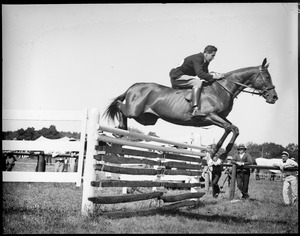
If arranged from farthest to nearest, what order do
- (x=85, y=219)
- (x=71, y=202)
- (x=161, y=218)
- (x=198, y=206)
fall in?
1. (x=198, y=206)
2. (x=71, y=202)
3. (x=161, y=218)
4. (x=85, y=219)

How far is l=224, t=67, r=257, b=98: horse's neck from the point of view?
24.2 ft

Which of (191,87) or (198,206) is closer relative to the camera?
(191,87)

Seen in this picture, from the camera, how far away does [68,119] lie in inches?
215

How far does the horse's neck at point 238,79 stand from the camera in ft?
24.2

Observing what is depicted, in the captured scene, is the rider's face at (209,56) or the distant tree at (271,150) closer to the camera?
the rider's face at (209,56)

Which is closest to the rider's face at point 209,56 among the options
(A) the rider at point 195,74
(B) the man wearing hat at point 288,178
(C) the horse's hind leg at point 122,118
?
(A) the rider at point 195,74

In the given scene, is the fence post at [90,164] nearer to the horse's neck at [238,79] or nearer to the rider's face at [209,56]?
the rider's face at [209,56]

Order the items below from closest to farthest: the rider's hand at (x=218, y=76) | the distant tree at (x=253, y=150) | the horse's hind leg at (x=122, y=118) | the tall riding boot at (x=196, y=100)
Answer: the tall riding boot at (x=196, y=100) → the rider's hand at (x=218, y=76) → the horse's hind leg at (x=122, y=118) → the distant tree at (x=253, y=150)

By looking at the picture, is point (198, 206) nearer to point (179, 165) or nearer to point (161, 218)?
point (179, 165)

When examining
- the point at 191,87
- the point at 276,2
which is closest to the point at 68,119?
the point at 191,87

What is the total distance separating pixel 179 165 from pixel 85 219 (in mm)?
3026

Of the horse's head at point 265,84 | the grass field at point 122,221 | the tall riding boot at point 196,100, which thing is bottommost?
the grass field at point 122,221

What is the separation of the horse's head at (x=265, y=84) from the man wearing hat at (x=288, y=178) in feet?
7.91

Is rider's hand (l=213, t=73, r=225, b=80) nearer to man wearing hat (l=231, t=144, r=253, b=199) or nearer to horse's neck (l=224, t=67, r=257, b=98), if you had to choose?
horse's neck (l=224, t=67, r=257, b=98)
